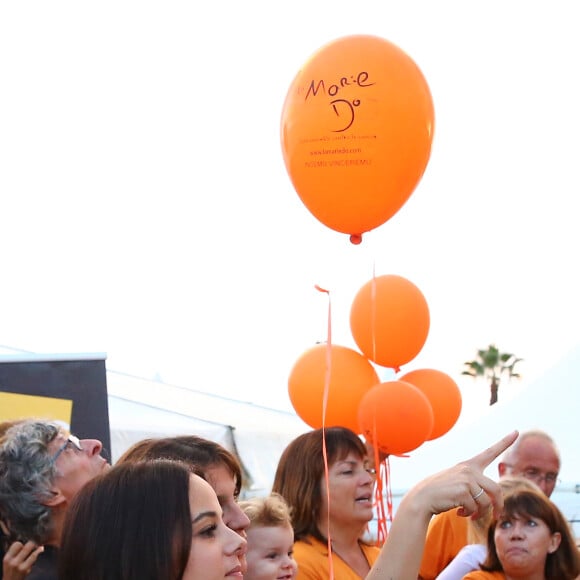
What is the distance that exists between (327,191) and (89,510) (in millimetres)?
2804

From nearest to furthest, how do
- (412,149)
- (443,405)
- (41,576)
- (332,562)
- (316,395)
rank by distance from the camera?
1. (41,576)
2. (332,562)
3. (412,149)
4. (316,395)
5. (443,405)

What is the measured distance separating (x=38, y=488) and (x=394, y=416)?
99.8 inches

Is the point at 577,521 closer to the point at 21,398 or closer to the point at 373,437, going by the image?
the point at 373,437

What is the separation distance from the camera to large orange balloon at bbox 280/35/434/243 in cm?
438

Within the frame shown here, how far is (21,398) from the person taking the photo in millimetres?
4062

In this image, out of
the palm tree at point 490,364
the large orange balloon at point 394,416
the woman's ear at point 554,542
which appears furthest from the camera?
the palm tree at point 490,364

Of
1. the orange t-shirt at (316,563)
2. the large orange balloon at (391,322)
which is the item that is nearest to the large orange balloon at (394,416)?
the large orange balloon at (391,322)

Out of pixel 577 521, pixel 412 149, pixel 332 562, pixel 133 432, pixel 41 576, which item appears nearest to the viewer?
pixel 41 576

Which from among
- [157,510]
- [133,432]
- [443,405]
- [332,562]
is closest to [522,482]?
[332,562]

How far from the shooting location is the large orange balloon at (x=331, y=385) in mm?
5262

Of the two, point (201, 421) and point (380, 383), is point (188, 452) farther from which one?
point (201, 421)

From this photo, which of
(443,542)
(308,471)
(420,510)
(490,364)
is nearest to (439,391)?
(443,542)

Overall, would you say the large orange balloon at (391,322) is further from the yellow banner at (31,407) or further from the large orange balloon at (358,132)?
the yellow banner at (31,407)

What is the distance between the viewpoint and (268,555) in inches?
116
